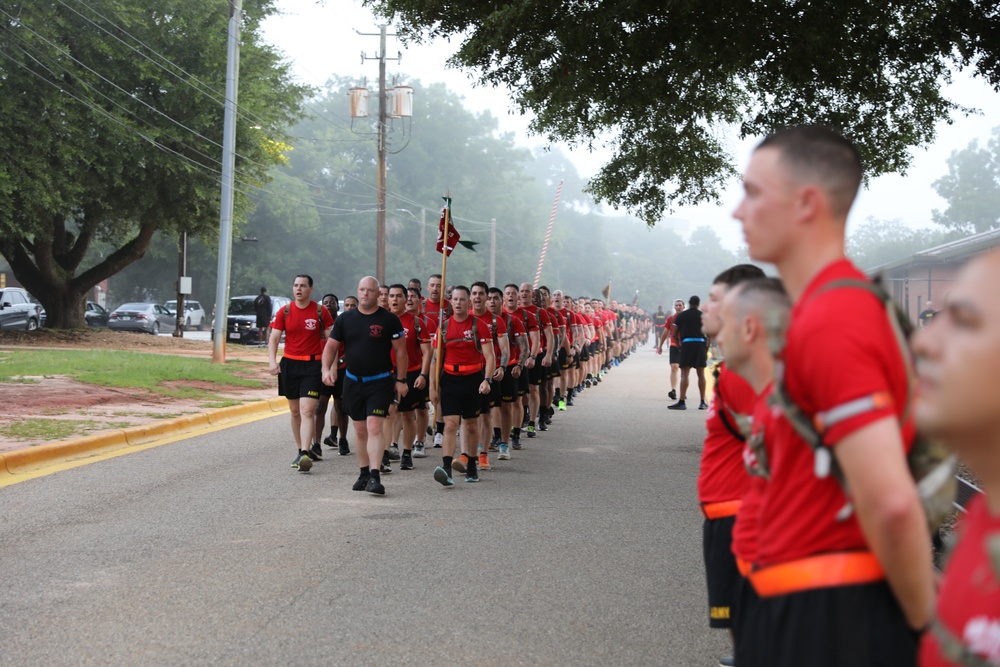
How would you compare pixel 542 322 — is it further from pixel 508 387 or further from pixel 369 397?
pixel 369 397

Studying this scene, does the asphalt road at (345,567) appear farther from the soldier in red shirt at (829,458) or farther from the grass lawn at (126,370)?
the grass lawn at (126,370)

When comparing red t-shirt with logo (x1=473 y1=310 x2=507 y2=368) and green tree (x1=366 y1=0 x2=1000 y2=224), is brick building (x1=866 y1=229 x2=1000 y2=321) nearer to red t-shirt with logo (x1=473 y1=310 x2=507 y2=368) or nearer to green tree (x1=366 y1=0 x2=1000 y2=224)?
green tree (x1=366 y1=0 x2=1000 y2=224)

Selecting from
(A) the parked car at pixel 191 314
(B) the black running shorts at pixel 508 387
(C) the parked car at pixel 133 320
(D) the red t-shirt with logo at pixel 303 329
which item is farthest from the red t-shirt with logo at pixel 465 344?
(A) the parked car at pixel 191 314

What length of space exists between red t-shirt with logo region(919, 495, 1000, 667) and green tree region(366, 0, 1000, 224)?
31.5 ft

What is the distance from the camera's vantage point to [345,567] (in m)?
7.31

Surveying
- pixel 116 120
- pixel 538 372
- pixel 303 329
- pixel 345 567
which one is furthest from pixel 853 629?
pixel 116 120

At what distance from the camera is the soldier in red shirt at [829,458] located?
2158mm

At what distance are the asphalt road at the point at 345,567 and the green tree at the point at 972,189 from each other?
95.6 metres

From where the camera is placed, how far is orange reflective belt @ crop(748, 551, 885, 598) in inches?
92.4

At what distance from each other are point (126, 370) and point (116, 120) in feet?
Answer: 42.6

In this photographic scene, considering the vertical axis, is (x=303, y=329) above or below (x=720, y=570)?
above

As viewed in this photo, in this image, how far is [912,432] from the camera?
2.33m

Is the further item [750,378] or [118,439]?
[118,439]

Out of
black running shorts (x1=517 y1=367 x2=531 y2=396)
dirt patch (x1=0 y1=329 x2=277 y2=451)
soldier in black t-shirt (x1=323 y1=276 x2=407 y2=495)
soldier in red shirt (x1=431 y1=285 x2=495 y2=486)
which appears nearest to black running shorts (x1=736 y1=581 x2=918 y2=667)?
soldier in black t-shirt (x1=323 y1=276 x2=407 y2=495)
